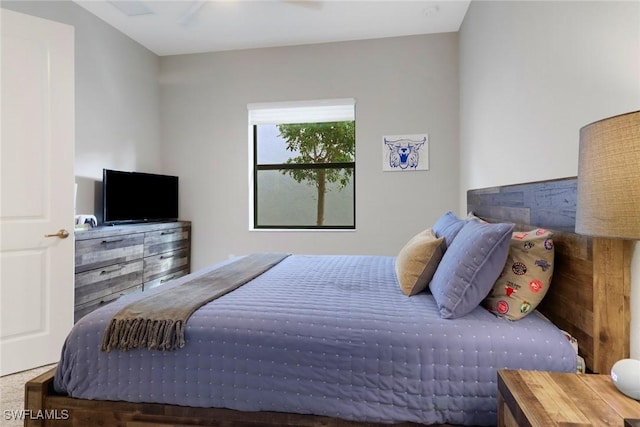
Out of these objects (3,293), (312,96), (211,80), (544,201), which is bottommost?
(3,293)

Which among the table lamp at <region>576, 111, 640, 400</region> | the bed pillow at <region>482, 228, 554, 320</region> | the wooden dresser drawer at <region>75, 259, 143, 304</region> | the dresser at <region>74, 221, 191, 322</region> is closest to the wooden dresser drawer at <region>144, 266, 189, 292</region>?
the dresser at <region>74, 221, 191, 322</region>

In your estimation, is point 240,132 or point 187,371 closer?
point 187,371

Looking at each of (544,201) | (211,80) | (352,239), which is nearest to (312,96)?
(211,80)

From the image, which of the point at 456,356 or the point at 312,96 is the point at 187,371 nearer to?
the point at 456,356

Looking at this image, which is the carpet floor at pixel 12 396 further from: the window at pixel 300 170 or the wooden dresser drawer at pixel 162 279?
the window at pixel 300 170

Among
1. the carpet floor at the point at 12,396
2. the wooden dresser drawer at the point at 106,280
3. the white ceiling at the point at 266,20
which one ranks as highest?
the white ceiling at the point at 266,20

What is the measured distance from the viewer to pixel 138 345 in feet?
4.36

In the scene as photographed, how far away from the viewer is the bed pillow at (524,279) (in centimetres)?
136

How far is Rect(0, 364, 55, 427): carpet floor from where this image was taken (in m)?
1.78

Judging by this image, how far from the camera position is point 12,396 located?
6.58 feet

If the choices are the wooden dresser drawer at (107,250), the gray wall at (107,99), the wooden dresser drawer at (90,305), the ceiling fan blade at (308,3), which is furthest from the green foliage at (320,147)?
the wooden dresser drawer at (90,305)

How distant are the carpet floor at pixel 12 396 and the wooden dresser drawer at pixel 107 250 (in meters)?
0.73

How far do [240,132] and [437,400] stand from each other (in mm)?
3609

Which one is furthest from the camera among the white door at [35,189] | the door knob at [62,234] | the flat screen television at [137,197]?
the flat screen television at [137,197]
